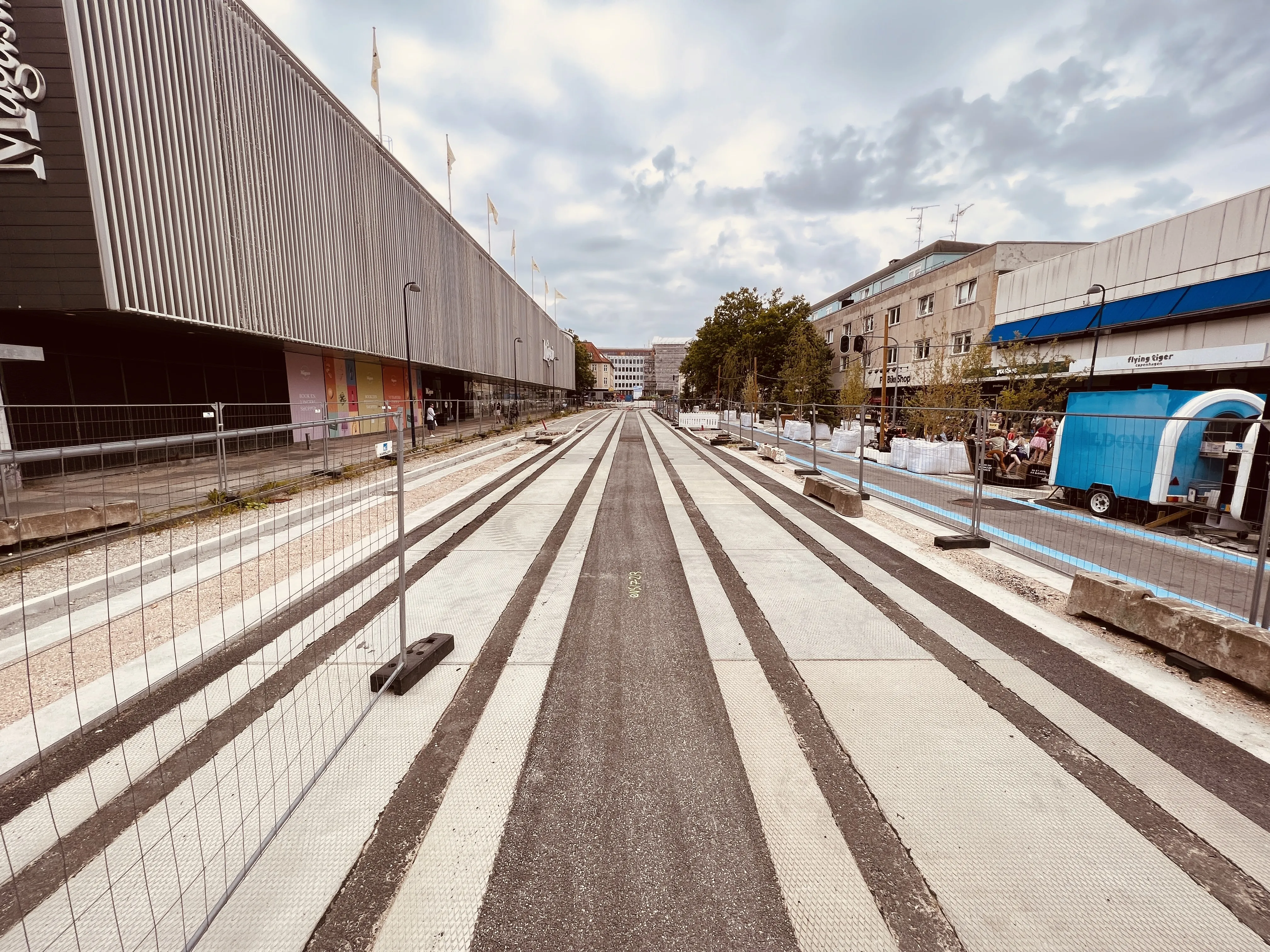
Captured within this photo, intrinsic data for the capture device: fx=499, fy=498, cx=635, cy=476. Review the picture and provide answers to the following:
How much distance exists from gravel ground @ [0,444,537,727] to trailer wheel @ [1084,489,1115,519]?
40.1 feet

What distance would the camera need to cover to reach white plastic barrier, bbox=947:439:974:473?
14.1 meters

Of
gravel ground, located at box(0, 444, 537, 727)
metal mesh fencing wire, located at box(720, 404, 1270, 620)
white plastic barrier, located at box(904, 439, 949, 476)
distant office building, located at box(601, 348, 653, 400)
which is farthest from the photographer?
distant office building, located at box(601, 348, 653, 400)

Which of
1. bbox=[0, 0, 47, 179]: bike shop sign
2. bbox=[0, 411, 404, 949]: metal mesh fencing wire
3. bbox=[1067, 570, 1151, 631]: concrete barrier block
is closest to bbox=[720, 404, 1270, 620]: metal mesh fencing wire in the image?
bbox=[1067, 570, 1151, 631]: concrete barrier block

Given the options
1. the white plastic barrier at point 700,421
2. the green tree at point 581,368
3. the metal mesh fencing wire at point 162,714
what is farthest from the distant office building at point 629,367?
the metal mesh fencing wire at point 162,714

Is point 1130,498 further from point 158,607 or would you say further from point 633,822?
point 158,607

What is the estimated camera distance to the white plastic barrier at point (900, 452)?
1472cm

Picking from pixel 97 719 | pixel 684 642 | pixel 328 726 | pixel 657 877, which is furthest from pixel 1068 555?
pixel 97 719

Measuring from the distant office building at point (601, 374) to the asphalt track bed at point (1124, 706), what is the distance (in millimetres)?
141914

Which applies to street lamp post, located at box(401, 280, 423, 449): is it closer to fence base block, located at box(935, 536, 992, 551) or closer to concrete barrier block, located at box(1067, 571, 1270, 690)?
fence base block, located at box(935, 536, 992, 551)

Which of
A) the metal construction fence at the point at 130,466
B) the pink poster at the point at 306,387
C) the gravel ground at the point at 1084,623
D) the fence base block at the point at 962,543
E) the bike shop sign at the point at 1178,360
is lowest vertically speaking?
the gravel ground at the point at 1084,623

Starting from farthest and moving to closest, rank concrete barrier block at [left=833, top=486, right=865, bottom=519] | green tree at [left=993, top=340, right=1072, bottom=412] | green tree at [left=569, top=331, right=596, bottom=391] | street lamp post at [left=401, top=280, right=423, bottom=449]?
green tree at [left=569, top=331, right=596, bottom=391] → street lamp post at [left=401, top=280, right=423, bottom=449] → green tree at [left=993, top=340, right=1072, bottom=412] → concrete barrier block at [left=833, top=486, right=865, bottom=519]

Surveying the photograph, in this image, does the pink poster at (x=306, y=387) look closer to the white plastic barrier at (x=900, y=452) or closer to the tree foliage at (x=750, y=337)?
the white plastic barrier at (x=900, y=452)

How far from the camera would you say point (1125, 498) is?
870 centimetres

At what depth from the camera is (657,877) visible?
6.95 feet
